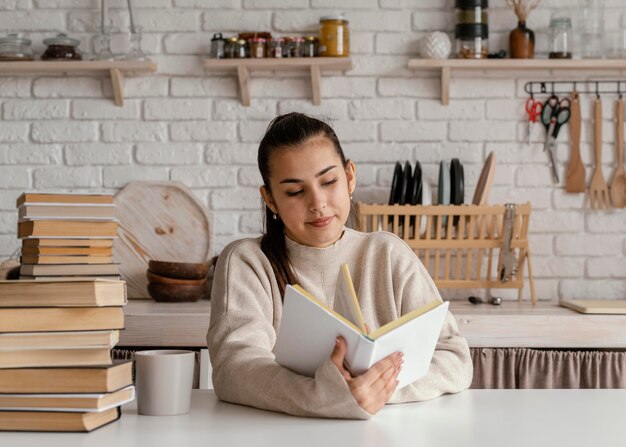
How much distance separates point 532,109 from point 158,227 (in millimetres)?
1391

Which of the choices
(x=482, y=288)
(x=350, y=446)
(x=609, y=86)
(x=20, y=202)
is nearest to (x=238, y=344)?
(x=350, y=446)

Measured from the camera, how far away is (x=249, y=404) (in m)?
1.40

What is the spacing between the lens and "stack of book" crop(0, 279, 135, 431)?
3.94 feet

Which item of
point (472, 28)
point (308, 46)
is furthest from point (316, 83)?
point (472, 28)

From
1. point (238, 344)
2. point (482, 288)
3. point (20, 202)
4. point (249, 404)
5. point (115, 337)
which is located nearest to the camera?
point (115, 337)

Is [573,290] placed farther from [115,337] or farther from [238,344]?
[115,337]

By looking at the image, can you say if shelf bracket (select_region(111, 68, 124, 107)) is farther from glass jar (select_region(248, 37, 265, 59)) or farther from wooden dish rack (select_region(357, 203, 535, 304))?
wooden dish rack (select_region(357, 203, 535, 304))

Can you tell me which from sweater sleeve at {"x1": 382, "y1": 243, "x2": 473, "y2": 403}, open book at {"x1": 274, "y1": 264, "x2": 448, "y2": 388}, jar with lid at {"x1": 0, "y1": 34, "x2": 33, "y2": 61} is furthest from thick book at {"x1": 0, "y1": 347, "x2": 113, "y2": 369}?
jar with lid at {"x1": 0, "y1": 34, "x2": 33, "y2": 61}

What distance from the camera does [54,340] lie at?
1.21 metres

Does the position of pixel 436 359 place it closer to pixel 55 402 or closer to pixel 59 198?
pixel 55 402

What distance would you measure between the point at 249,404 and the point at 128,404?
20 cm

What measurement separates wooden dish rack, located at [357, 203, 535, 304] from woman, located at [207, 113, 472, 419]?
1040 mm

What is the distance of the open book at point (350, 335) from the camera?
1235 mm

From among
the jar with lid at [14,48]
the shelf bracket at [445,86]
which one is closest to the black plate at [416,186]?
the shelf bracket at [445,86]
